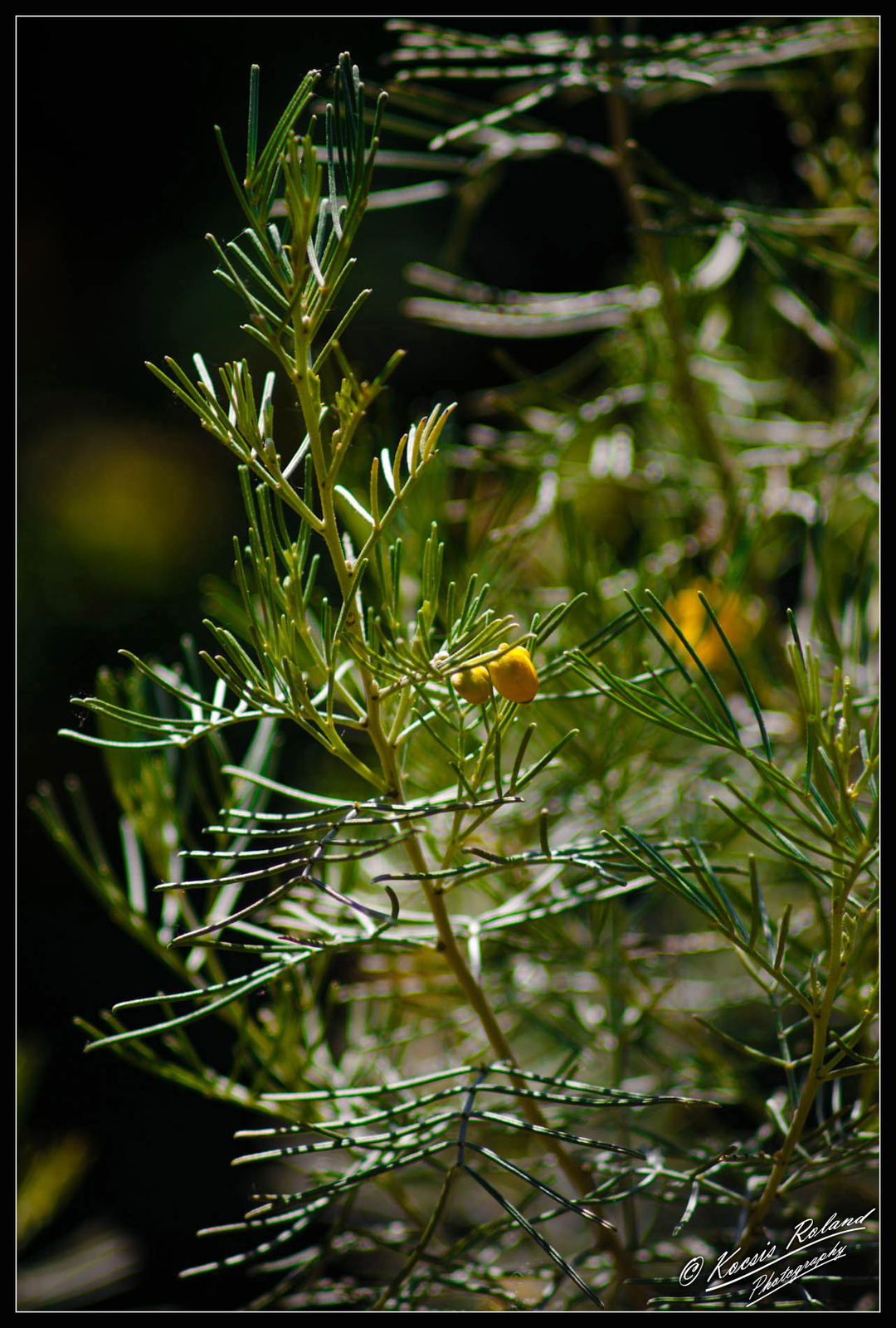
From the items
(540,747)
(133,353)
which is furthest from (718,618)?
(133,353)

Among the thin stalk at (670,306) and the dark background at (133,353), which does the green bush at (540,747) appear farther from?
the dark background at (133,353)

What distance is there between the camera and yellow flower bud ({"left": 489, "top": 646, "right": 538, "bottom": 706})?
17 cm

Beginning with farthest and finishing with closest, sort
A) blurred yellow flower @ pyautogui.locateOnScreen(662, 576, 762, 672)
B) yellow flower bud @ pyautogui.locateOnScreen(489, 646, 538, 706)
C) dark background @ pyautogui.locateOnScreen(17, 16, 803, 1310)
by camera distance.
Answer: dark background @ pyautogui.locateOnScreen(17, 16, 803, 1310)
blurred yellow flower @ pyautogui.locateOnScreen(662, 576, 762, 672)
yellow flower bud @ pyautogui.locateOnScreen(489, 646, 538, 706)

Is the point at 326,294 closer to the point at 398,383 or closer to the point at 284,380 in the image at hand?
the point at 284,380

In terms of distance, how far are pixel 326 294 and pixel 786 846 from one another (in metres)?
0.13

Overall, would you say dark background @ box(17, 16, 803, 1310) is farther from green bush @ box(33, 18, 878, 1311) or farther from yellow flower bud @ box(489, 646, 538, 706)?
yellow flower bud @ box(489, 646, 538, 706)

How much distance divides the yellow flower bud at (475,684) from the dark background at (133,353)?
1.15 ft

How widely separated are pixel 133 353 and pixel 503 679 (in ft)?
1.92

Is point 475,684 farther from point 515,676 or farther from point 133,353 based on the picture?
point 133,353

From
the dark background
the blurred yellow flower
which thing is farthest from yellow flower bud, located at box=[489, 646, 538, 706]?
the dark background

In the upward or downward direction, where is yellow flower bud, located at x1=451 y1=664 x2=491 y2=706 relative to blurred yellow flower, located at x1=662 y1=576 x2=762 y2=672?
upward

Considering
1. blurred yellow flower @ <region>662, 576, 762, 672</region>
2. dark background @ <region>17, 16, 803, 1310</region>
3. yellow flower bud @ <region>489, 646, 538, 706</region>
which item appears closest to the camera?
yellow flower bud @ <region>489, 646, 538, 706</region>

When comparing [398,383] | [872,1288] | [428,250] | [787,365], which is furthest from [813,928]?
[428,250]

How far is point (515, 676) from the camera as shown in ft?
0.55
